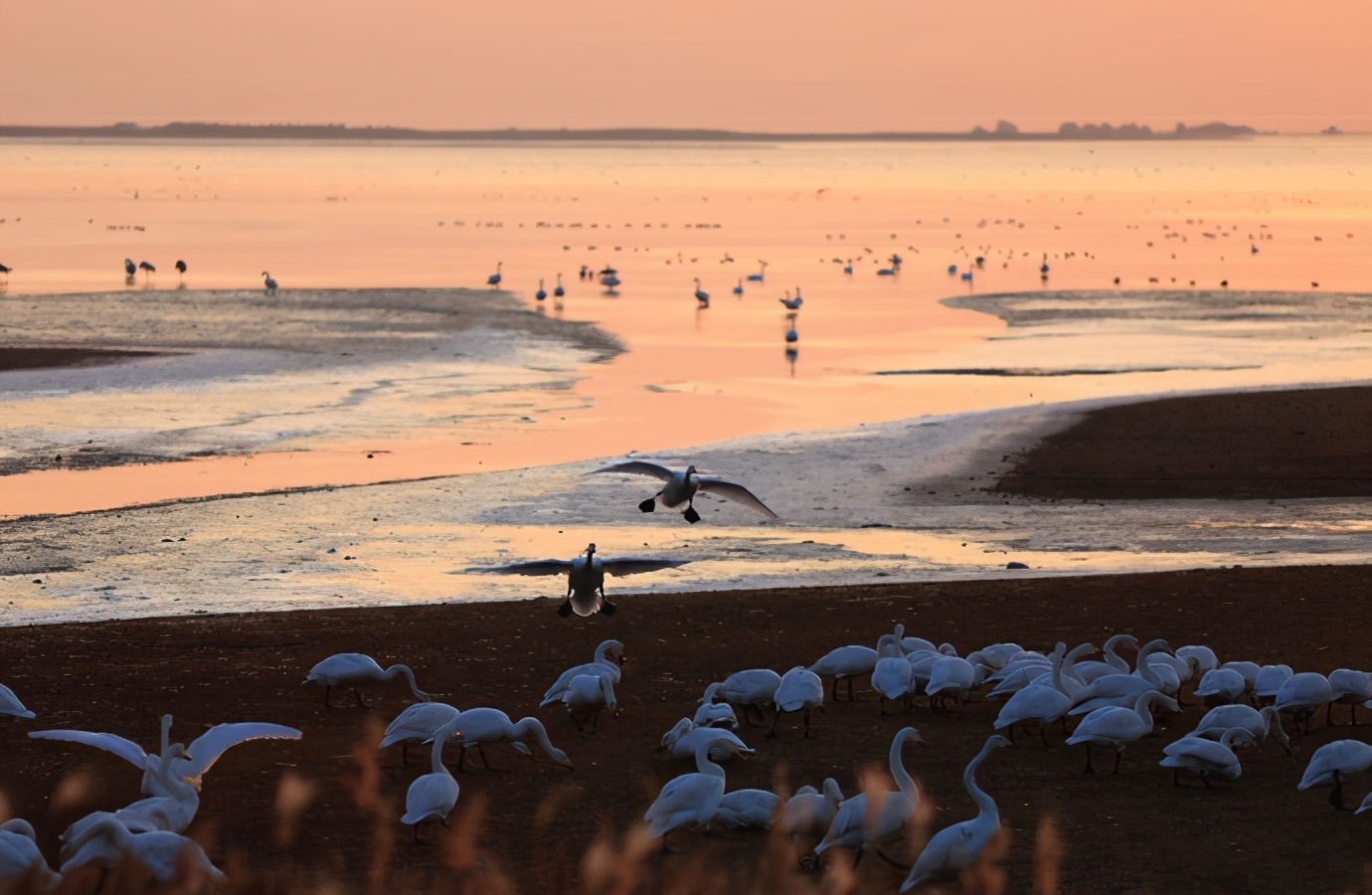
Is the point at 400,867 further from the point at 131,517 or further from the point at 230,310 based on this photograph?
the point at 230,310

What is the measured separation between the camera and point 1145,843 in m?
11.0

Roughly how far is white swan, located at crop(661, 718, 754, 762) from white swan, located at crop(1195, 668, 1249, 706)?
3.31m

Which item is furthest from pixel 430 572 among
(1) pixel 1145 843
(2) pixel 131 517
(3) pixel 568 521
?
(1) pixel 1145 843

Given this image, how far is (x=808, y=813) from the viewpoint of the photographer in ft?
34.8

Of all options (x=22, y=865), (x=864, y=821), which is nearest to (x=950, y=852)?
(x=864, y=821)

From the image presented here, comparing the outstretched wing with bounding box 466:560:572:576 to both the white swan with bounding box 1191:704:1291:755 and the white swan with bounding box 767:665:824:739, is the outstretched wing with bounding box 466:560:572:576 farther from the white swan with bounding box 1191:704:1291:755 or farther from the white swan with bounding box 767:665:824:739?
the white swan with bounding box 1191:704:1291:755

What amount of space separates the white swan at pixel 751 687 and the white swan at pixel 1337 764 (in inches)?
137

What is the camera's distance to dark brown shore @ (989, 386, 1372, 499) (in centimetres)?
2405

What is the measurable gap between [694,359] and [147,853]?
104 ft

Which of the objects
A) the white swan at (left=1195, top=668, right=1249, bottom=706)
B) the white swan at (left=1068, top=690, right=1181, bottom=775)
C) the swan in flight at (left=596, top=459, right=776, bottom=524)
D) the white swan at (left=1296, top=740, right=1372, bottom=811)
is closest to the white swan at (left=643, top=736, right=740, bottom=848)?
the white swan at (left=1068, top=690, right=1181, bottom=775)

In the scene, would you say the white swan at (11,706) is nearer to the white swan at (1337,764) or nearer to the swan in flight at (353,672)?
the swan in flight at (353,672)

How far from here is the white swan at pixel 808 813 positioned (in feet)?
34.8

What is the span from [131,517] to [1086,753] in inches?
507

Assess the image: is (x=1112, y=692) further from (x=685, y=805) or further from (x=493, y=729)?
(x=493, y=729)
